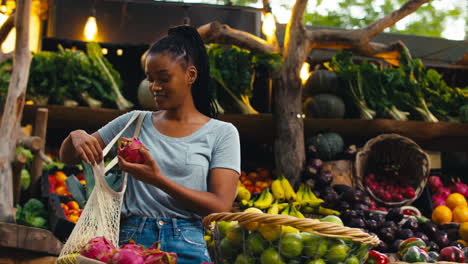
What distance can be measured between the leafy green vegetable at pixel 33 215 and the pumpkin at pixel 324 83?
10.2 feet

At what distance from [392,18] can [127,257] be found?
5.09 meters

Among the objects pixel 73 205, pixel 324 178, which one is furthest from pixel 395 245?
pixel 73 205

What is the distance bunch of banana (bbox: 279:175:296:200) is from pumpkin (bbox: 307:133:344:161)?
673 mm

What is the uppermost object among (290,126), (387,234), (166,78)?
(166,78)

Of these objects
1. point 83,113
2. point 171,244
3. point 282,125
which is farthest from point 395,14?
point 171,244

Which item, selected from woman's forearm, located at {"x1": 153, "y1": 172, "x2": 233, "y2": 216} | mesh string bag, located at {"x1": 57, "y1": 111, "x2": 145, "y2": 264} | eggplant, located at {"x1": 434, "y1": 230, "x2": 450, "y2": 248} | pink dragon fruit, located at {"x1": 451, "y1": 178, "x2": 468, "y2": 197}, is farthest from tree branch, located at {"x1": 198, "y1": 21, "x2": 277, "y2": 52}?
mesh string bag, located at {"x1": 57, "y1": 111, "x2": 145, "y2": 264}

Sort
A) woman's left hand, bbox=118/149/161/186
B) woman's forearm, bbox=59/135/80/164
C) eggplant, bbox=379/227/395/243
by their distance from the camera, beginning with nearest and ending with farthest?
woman's left hand, bbox=118/149/161/186 → woman's forearm, bbox=59/135/80/164 → eggplant, bbox=379/227/395/243

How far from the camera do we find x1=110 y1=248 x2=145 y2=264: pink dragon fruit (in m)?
1.42

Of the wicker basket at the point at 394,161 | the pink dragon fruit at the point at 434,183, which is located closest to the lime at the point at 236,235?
the wicker basket at the point at 394,161

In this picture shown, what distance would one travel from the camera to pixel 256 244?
1.58m

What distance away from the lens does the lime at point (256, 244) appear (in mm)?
1575

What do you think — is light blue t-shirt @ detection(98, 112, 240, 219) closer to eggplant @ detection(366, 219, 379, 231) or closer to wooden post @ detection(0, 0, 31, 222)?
eggplant @ detection(366, 219, 379, 231)

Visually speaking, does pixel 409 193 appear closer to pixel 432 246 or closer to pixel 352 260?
pixel 432 246

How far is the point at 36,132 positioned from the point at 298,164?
2564 millimetres
